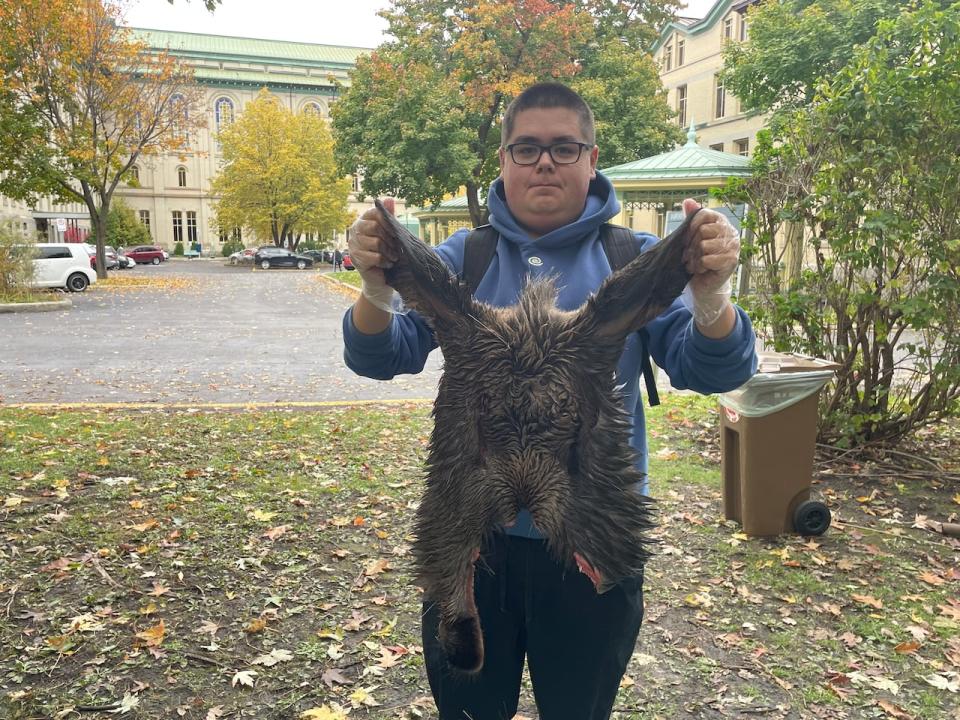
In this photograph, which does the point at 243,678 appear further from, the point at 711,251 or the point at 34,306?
the point at 34,306

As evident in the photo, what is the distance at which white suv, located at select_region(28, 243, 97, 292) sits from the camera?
25.7 meters

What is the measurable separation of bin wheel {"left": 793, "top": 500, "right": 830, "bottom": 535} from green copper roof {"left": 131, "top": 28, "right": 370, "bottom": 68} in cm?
6957

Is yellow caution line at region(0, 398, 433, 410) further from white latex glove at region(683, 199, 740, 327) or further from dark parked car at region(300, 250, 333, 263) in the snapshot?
dark parked car at region(300, 250, 333, 263)

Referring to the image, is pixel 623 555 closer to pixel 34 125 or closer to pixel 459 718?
pixel 459 718

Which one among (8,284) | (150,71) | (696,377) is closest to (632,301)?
(696,377)

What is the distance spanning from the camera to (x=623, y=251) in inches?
88.8

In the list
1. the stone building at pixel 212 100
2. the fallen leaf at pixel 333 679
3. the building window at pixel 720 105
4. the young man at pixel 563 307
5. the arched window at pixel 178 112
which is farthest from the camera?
the stone building at pixel 212 100

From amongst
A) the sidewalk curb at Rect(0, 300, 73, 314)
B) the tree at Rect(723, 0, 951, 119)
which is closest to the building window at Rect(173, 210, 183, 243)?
the sidewalk curb at Rect(0, 300, 73, 314)

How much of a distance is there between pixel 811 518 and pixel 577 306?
4463mm

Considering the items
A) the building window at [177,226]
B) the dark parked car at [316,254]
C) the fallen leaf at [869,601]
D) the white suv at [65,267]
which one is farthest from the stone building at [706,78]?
the building window at [177,226]

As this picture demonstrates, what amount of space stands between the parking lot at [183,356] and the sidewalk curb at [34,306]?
0.39 metres

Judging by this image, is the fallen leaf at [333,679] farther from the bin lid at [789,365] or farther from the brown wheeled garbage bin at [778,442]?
the bin lid at [789,365]

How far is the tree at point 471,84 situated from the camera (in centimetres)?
1914

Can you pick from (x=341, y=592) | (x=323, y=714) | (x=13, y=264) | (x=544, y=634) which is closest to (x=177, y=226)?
(x=13, y=264)
